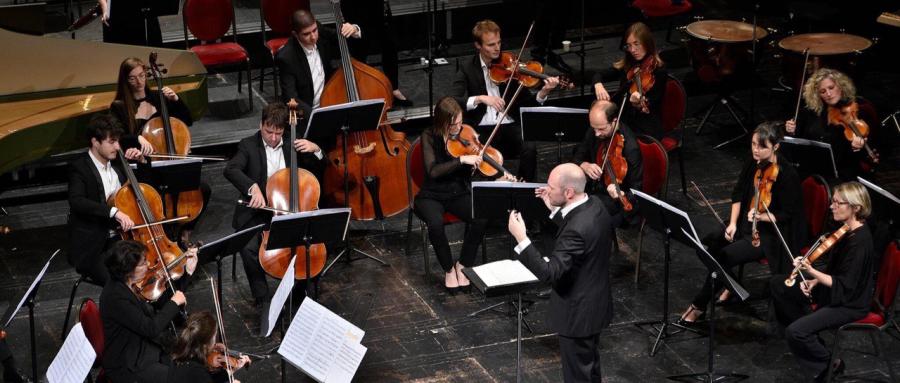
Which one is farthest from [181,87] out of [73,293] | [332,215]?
[332,215]

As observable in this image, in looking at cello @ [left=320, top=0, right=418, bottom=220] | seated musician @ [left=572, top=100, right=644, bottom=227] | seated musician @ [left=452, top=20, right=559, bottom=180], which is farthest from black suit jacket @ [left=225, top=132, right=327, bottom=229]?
seated musician @ [left=572, top=100, right=644, bottom=227]

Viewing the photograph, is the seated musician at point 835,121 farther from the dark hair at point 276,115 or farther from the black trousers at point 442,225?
the dark hair at point 276,115

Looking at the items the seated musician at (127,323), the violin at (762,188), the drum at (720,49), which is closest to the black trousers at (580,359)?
the violin at (762,188)

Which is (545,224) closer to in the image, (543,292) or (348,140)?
(543,292)

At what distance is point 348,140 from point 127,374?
2.35 m

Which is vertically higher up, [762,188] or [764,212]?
[762,188]

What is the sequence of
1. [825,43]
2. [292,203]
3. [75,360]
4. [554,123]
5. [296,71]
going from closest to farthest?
[75,360], [292,203], [554,123], [296,71], [825,43]

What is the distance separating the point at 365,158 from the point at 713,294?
2455 millimetres

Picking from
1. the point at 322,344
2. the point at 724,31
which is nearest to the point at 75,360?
the point at 322,344

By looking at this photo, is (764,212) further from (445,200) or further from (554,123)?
(445,200)

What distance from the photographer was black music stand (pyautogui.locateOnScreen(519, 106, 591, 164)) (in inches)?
297

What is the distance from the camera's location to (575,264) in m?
5.82

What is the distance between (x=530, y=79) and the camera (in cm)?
788

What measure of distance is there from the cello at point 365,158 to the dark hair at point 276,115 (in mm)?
548
